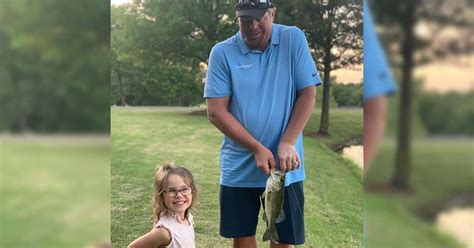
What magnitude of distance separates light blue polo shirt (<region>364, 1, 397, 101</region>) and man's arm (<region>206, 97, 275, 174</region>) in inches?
22.8

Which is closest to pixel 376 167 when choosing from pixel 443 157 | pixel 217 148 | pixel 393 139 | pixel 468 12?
pixel 393 139

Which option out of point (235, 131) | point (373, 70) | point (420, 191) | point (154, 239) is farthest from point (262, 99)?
point (420, 191)

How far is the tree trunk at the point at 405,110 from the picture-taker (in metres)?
7.00

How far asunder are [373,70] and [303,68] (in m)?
0.34

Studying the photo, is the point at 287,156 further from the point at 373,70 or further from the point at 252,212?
the point at 373,70

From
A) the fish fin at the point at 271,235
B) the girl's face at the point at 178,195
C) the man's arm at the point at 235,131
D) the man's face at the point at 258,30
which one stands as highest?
the man's face at the point at 258,30

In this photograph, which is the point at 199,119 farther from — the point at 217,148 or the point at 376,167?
the point at 376,167

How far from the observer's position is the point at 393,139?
23.4 ft

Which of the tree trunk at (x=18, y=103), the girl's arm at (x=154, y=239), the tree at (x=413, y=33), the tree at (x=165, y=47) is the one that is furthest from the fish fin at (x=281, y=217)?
the tree at (x=413, y=33)

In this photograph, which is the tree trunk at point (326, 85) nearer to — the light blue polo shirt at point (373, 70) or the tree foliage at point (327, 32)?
the tree foliage at point (327, 32)

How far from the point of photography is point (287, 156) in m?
2.61

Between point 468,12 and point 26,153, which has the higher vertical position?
point 468,12

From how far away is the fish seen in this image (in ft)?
8.42

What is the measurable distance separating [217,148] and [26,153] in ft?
16.4
